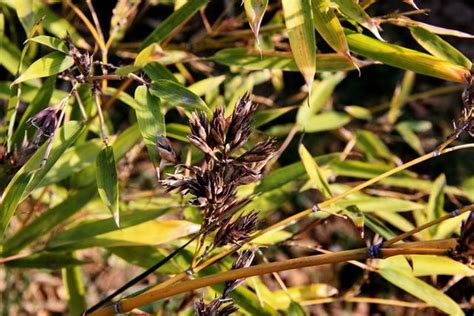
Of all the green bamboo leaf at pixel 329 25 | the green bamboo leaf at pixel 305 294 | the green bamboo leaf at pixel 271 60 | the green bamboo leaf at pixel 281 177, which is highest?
the green bamboo leaf at pixel 329 25

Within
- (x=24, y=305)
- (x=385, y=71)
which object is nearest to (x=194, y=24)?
(x=385, y=71)

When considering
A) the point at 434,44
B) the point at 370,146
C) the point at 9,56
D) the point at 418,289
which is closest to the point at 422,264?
the point at 418,289

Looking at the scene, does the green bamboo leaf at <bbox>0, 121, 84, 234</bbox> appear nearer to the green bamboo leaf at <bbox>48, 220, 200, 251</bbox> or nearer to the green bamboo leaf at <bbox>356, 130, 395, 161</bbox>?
the green bamboo leaf at <bbox>48, 220, 200, 251</bbox>

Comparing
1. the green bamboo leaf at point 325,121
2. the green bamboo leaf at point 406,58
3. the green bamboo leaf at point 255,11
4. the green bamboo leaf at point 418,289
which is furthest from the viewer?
the green bamboo leaf at point 325,121

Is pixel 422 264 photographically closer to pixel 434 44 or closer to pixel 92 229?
pixel 434 44

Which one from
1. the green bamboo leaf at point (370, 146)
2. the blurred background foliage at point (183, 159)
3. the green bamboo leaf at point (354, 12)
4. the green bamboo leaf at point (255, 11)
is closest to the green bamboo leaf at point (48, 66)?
the blurred background foliage at point (183, 159)

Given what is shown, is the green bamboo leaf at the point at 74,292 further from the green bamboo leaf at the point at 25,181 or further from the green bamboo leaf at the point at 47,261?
the green bamboo leaf at the point at 25,181

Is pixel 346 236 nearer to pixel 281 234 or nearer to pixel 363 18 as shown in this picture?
pixel 281 234
